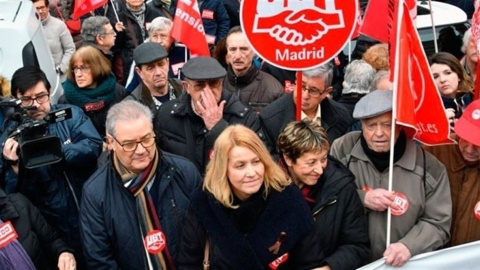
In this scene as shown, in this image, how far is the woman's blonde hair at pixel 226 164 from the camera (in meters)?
3.62

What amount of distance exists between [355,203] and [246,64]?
2499 millimetres

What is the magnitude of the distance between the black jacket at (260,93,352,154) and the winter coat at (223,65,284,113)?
3.37ft

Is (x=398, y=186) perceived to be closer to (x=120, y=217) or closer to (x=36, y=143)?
(x=120, y=217)

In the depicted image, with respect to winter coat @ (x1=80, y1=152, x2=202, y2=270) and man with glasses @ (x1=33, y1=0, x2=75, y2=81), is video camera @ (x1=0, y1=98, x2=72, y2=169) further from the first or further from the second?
man with glasses @ (x1=33, y1=0, x2=75, y2=81)

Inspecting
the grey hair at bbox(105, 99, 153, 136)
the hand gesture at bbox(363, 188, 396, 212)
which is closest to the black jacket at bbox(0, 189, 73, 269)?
the grey hair at bbox(105, 99, 153, 136)

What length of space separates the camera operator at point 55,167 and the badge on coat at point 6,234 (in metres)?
0.64

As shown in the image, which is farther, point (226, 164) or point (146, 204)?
point (146, 204)

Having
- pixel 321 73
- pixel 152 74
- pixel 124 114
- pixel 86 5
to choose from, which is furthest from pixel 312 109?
pixel 86 5

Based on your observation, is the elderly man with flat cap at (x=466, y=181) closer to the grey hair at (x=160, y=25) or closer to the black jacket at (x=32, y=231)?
the black jacket at (x=32, y=231)

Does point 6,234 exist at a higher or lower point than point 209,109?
lower

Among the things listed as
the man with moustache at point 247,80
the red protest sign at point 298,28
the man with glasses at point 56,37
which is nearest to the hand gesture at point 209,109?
the red protest sign at point 298,28

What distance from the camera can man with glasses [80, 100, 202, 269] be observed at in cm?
397

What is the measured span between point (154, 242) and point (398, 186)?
4.43ft

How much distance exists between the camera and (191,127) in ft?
16.0
